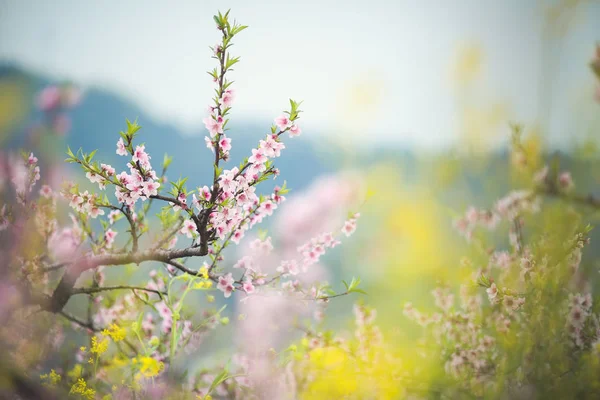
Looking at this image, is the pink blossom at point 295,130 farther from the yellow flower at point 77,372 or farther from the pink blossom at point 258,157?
the yellow flower at point 77,372

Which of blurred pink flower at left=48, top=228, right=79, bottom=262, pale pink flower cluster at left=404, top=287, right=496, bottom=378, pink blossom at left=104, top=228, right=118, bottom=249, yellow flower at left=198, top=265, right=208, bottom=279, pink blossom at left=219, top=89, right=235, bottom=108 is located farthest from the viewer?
blurred pink flower at left=48, top=228, right=79, bottom=262

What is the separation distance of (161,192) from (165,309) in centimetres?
72

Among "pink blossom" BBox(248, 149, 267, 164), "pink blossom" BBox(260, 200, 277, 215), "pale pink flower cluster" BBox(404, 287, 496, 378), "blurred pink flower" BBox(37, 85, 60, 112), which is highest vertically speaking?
"blurred pink flower" BBox(37, 85, 60, 112)

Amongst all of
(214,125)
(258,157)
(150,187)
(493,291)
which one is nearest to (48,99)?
(150,187)

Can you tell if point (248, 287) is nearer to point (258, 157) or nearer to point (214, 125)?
point (258, 157)

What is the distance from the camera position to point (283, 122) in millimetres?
1325

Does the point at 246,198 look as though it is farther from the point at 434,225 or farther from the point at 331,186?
the point at 434,225

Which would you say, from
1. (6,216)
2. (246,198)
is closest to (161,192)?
(246,198)

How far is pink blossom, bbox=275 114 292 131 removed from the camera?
132 cm

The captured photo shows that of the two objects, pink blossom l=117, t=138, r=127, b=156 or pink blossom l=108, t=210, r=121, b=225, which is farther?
pink blossom l=108, t=210, r=121, b=225

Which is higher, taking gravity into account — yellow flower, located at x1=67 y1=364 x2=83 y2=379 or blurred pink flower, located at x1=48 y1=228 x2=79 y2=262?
blurred pink flower, located at x1=48 y1=228 x2=79 y2=262

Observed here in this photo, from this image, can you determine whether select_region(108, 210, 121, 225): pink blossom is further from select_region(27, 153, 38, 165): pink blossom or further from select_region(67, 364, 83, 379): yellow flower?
select_region(67, 364, 83, 379): yellow flower

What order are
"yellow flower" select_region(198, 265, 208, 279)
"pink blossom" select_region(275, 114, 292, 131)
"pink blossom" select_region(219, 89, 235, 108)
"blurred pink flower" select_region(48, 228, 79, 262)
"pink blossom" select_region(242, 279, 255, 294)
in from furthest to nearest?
"blurred pink flower" select_region(48, 228, 79, 262)
"pink blossom" select_region(242, 279, 255, 294)
"pink blossom" select_region(275, 114, 292, 131)
"pink blossom" select_region(219, 89, 235, 108)
"yellow flower" select_region(198, 265, 208, 279)

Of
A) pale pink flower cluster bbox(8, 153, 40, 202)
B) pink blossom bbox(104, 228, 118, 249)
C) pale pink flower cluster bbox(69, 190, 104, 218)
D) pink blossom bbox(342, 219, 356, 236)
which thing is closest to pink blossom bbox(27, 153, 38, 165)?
pale pink flower cluster bbox(8, 153, 40, 202)
